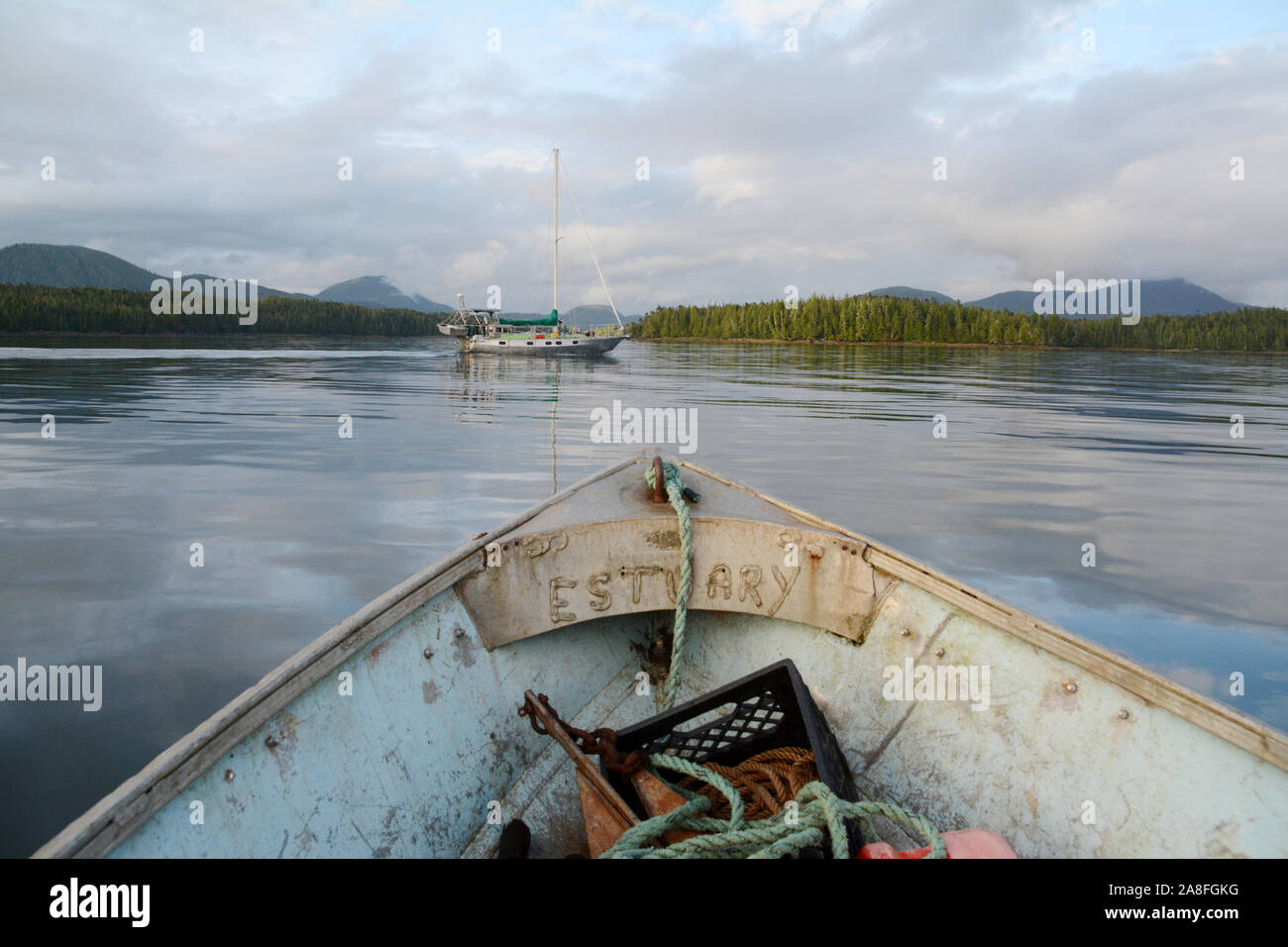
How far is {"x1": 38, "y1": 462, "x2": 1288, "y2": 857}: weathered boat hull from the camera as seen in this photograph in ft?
8.36

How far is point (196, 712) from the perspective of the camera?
4.81 m

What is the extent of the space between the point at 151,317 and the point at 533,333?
7474 centimetres

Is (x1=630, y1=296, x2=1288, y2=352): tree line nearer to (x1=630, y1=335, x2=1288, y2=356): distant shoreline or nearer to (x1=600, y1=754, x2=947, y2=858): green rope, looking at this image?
(x1=630, y1=335, x2=1288, y2=356): distant shoreline

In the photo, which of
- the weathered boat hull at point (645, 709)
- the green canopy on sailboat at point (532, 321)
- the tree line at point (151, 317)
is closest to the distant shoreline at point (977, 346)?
the tree line at point (151, 317)

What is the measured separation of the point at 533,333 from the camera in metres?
56.7

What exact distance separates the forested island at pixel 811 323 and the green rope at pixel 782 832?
377 ft

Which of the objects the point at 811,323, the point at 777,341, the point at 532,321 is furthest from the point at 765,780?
the point at 777,341

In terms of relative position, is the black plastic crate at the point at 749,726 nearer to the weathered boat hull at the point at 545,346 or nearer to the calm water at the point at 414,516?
the calm water at the point at 414,516

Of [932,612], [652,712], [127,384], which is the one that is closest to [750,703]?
[652,712]

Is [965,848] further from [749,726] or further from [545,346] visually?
[545,346]

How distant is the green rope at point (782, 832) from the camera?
94.7 inches

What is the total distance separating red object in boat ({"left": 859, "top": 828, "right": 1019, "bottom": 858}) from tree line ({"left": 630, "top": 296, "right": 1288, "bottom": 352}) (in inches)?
4727
